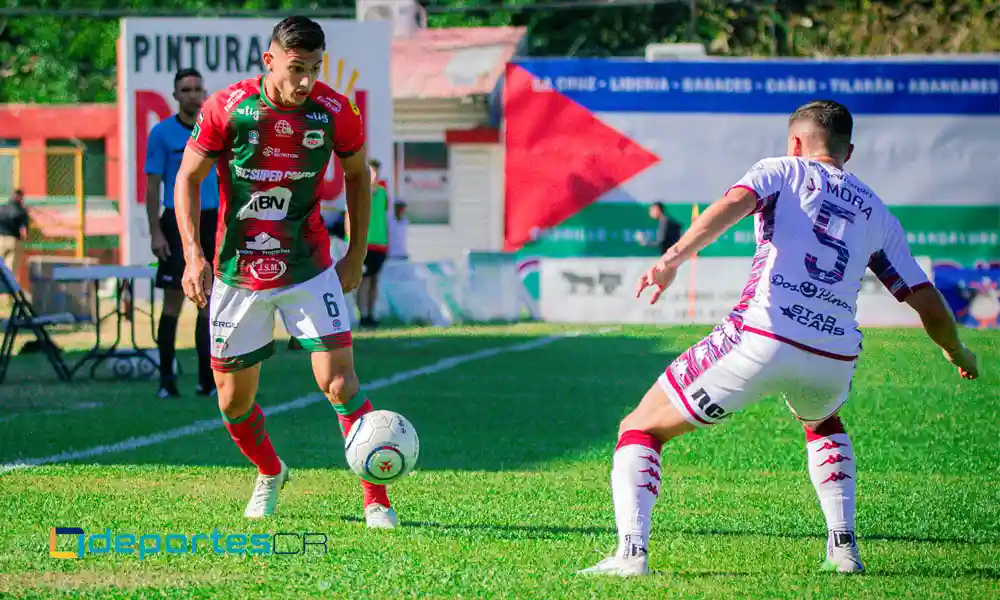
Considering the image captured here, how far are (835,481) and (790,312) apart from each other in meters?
0.85

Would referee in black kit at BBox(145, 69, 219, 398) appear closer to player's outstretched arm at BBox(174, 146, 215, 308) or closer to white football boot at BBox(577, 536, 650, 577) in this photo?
player's outstretched arm at BBox(174, 146, 215, 308)

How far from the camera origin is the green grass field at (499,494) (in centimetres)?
537

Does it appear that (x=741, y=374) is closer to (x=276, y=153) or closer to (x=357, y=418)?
(x=357, y=418)

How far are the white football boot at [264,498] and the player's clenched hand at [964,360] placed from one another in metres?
3.06

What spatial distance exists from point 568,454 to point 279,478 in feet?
9.05

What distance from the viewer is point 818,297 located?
5.24m

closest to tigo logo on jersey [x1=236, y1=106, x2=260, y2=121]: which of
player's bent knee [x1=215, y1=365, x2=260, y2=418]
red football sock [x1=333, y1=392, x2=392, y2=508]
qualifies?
player's bent knee [x1=215, y1=365, x2=260, y2=418]

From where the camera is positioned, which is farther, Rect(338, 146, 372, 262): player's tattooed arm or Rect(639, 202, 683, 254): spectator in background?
Rect(639, 202, 683, 254): spectator in background

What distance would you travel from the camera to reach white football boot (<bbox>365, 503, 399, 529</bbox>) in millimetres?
6391

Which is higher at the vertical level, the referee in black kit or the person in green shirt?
the referee in black kit

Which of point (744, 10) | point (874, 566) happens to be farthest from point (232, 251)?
point (744, 10)

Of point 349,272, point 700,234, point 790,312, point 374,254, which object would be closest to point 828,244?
point 790,312

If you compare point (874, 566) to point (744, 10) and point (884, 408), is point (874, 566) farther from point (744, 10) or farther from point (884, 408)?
point (744, 10)

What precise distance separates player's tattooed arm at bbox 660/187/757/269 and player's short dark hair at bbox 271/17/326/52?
2.01 meters
